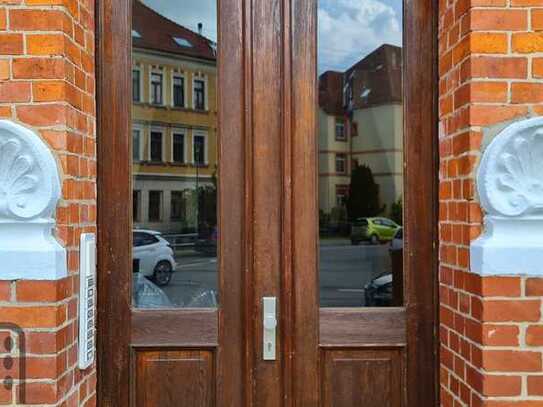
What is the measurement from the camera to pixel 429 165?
2.53 metres

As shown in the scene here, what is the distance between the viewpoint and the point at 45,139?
213cm

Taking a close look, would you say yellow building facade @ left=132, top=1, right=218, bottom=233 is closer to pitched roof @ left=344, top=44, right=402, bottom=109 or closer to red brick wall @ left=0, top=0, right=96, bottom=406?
red brick wall @ left=0, top=0, right=96, bottom=406

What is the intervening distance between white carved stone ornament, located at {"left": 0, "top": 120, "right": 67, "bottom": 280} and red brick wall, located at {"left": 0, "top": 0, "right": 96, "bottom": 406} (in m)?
0.05

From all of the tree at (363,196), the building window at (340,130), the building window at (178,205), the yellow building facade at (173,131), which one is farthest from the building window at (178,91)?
the tree at (363,196)

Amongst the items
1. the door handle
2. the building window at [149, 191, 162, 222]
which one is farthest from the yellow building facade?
the door handle

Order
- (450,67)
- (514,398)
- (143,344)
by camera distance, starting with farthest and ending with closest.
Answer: (143,344)
(450,67)
(514,398)

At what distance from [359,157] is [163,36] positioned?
98 centimetres

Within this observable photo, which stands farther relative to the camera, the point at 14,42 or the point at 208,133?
the point at 208,133

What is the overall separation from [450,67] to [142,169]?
4.36ft

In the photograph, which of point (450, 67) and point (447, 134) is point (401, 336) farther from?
point (450, 67)

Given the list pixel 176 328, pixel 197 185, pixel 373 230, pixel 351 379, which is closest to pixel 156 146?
pixel 197 185

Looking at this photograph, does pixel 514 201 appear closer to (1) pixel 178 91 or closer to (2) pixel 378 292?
(2) pixel 378 292

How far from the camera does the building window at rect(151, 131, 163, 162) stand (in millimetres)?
2555

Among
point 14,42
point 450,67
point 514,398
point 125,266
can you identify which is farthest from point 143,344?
point 450,67
